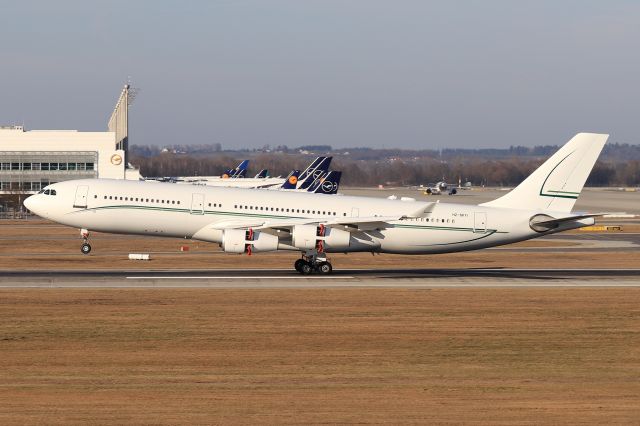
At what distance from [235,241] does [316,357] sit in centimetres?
1940

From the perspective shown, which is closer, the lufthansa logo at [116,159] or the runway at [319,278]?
the runway at [319,278]

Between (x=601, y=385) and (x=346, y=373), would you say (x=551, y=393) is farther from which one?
(x=346, y=373)

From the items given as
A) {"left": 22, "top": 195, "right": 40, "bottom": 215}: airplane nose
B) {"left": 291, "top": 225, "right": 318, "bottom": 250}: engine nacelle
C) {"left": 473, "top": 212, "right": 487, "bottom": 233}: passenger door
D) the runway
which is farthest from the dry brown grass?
{"left": 22, "top": 195, "right": 40, "bottom": 215}: airplane nose

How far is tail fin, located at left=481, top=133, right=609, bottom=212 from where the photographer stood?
52.2 metres

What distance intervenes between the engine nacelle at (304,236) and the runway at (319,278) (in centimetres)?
169

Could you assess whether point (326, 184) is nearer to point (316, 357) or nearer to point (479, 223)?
point (479, 223)

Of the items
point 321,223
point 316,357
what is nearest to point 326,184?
point 321,223

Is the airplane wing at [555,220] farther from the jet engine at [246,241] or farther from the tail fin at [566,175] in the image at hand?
the jet engine at [246,241]

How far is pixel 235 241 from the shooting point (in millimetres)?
48844

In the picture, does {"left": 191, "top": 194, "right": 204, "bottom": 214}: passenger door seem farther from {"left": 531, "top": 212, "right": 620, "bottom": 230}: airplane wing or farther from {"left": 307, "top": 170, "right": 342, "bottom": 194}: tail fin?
{"left": 307, "top": 170, "right": 342, "bottom": 194}: tail fin

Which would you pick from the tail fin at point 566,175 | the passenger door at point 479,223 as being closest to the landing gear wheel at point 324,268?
the passenger door at point 479,223

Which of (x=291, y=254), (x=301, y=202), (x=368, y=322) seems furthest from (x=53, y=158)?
(x=368, y=322)

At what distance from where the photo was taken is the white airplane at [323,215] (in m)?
50.4

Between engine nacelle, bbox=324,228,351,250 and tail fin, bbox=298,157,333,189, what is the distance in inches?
3148
